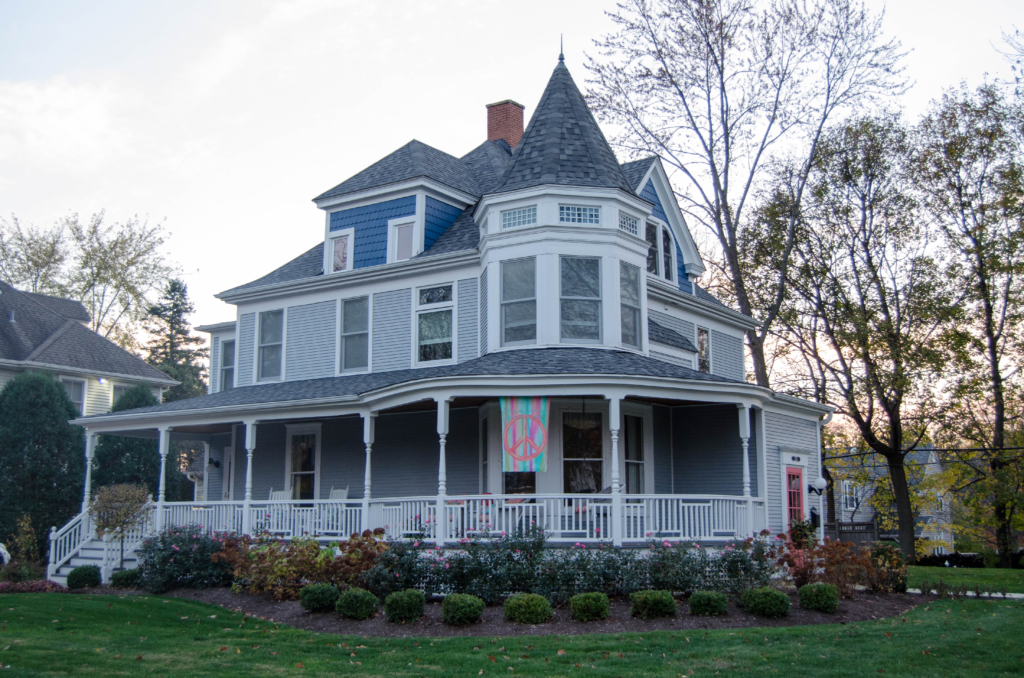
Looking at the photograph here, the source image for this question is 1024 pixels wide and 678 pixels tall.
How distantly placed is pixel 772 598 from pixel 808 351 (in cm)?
1926

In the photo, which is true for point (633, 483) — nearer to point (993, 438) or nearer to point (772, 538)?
point (772, 538)

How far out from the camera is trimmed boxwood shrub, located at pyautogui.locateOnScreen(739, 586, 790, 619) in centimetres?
1242

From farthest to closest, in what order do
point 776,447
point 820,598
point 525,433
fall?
point 776,447, point 525,433, point 820,598

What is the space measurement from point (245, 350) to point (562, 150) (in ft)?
30.1

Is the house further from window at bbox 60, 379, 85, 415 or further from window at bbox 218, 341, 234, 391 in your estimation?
window at bbox 60, 379, 85, 415

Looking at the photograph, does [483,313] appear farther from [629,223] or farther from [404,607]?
[404,607]

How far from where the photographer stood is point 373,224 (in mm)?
21141

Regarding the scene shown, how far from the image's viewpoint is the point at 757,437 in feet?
56.9

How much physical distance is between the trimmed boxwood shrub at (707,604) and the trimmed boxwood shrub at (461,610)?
2.87m

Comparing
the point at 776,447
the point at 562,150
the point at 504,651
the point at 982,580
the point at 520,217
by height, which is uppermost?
the point at 562,150

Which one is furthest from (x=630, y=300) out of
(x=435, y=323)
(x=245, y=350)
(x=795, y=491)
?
(x=245, y=350)

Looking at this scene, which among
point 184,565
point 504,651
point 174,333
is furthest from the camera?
point 174,333

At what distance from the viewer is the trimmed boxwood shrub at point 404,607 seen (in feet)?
40.4

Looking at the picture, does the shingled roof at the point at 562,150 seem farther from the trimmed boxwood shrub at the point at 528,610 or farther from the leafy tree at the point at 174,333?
the leafy tree at the point at 174,333
